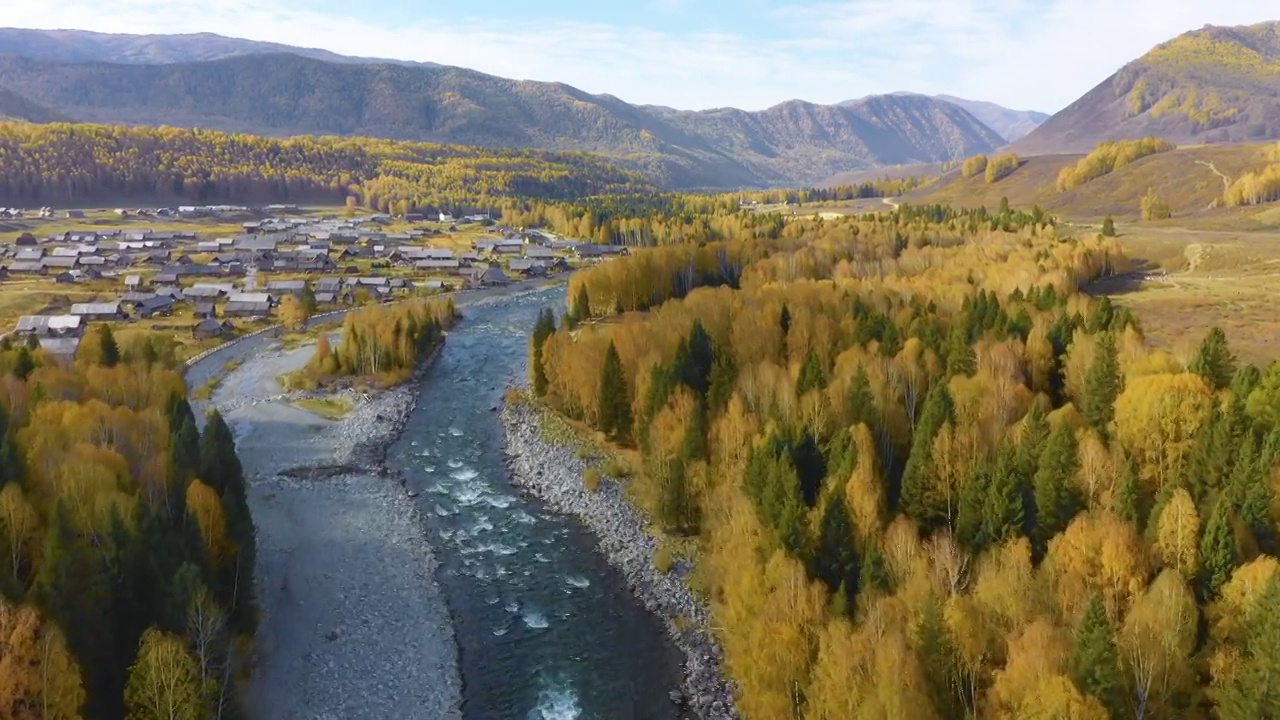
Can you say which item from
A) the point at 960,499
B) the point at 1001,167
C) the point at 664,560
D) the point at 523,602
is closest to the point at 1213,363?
Result: the point at 960,499

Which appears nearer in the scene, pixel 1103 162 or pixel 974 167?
pixel 1103 162

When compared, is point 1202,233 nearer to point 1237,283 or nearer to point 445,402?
point 1237,283

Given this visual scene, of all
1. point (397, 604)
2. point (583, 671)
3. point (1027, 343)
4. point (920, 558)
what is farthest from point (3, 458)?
point (1027, 343)

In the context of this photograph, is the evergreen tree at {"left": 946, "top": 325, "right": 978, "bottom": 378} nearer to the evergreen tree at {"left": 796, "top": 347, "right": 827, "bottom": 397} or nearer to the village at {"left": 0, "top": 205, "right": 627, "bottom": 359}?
the evergreen tree at {"left": 796, "top": 347, "right": 827, "bottom": 397}

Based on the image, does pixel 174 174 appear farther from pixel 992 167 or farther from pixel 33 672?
pixel 33 672

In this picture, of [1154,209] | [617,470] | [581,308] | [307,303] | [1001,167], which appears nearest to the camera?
[617,470]

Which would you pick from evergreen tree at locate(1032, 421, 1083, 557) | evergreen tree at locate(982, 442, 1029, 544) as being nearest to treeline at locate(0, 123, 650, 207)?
evergreen tree at locate(982, 442, 1029, 544)
